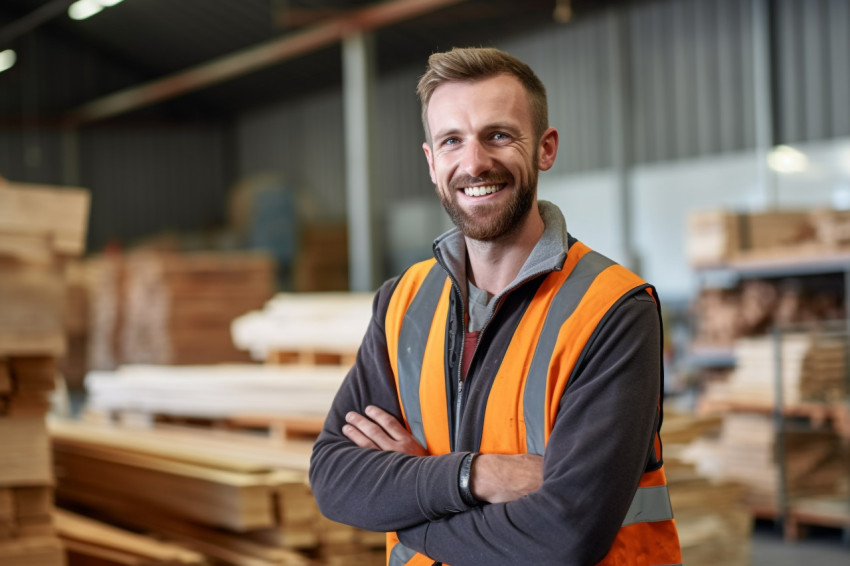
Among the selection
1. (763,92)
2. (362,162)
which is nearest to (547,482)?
(362,162)

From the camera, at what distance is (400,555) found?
2451 millimetres

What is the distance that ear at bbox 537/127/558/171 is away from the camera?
7.70ft

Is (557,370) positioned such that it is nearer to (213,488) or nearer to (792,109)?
(213,488)

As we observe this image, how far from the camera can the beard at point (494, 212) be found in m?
2.27

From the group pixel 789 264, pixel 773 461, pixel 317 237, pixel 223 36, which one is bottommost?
pixel 773 461

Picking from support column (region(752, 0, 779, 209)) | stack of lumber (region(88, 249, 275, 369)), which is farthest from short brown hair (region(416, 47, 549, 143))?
support column (region(752, 0, 779, 209))

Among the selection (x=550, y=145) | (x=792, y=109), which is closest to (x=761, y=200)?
(x=792, y=109)

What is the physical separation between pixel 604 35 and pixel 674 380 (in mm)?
5753

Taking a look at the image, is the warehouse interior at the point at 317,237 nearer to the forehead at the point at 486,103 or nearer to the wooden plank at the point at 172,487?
the wooden plank at the point at 172,487

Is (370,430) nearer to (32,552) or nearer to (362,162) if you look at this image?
(32,552)

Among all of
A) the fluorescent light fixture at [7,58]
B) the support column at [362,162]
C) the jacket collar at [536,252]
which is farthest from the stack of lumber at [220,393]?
the fluorescent light fixture at [7,58]

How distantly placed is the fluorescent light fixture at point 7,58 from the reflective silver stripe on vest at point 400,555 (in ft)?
57.3

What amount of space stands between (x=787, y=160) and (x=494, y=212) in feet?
39.5

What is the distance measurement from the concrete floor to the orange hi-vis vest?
17.0ft
